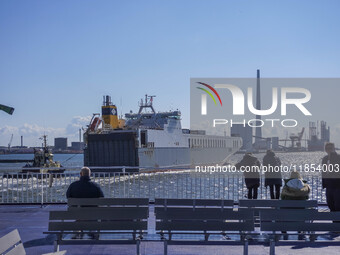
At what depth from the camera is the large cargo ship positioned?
169 feet

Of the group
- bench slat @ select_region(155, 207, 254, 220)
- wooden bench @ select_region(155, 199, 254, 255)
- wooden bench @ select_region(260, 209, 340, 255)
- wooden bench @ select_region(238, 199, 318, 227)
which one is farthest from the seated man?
wooden bench @ select_region(260, 209, 340, 255)

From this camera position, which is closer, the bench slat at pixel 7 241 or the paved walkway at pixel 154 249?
the bench slat at pixel 7 241

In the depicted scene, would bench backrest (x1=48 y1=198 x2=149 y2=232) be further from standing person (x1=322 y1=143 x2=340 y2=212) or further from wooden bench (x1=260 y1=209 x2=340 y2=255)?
standing person (x1=322 y1=143 x2=340 y2=212)

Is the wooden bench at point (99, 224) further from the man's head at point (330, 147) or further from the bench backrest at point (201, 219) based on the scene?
the man's head at point (330, 147)

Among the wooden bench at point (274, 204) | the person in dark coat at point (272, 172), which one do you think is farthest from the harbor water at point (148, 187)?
the wooden bench at point (274, 204)

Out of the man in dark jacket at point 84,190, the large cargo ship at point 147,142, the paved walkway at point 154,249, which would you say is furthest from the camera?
the large cargo ship at point 147,142

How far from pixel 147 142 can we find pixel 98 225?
46857 millimetres

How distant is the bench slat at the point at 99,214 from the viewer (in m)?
5.70

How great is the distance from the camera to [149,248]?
6781 mm

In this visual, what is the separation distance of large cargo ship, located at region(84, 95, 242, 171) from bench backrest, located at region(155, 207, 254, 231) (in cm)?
4500

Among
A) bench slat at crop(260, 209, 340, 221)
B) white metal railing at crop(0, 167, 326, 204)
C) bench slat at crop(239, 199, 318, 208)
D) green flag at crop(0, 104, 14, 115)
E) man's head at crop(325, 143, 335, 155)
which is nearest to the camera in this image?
bench slat at crop(260, 209, 340, 221)

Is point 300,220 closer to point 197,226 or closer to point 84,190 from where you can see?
point 197,226

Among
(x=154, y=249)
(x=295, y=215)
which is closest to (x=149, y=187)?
(x=154, y=249)

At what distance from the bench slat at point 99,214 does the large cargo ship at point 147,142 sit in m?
44.9
